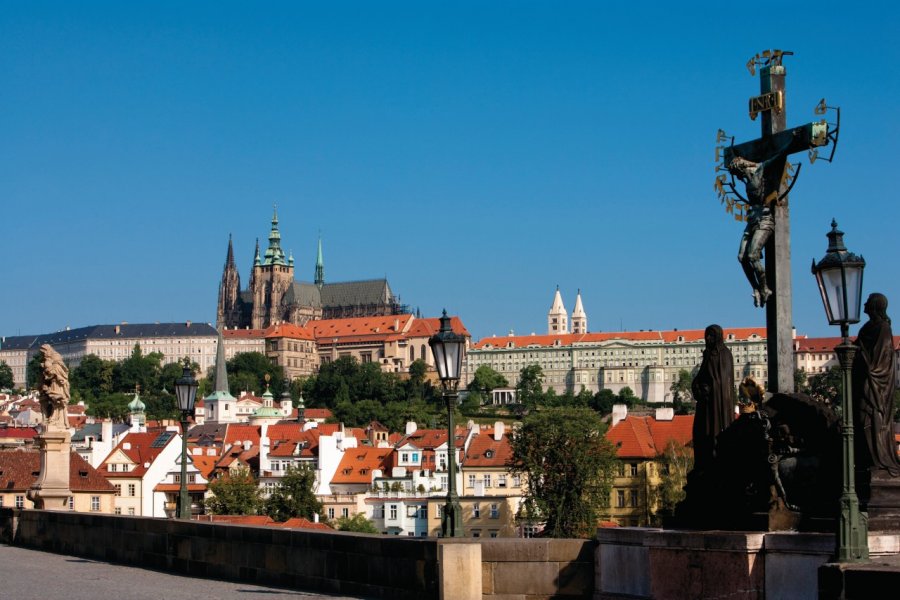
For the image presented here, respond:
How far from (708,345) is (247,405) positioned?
604 feet

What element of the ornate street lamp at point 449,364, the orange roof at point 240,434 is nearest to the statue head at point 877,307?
the ornate street lamp at point 449,364

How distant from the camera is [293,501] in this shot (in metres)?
74.6

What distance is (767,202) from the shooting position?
45.6ft

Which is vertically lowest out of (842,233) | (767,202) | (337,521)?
(337,521)

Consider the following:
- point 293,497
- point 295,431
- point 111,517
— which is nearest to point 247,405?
point 295,431

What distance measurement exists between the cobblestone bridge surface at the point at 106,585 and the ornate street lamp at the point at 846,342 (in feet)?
18.8

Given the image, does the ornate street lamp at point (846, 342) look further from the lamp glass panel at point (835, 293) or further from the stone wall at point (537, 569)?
the stone wall at point (537, 569)

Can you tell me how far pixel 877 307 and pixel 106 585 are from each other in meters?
8.85

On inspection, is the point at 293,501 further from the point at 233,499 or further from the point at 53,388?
the point at 53,388

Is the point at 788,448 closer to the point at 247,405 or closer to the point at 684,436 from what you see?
the point at 684,436

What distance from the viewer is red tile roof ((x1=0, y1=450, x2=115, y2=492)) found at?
58.0m

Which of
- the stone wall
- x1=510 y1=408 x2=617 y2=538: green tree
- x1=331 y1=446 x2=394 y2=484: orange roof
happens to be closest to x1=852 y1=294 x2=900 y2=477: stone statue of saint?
the stone wall

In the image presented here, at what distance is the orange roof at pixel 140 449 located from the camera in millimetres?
90938

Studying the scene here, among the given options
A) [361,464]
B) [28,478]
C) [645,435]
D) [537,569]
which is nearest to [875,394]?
[537,569]
